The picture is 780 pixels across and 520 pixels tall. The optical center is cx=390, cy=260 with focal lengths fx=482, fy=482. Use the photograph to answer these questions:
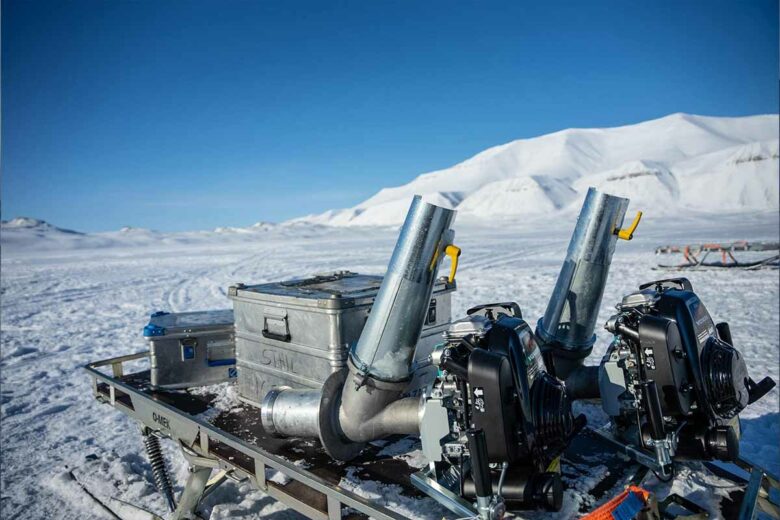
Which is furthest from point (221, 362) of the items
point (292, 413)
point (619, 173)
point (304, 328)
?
point (619, 173)

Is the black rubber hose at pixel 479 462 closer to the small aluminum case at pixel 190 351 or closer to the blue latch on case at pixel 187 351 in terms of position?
the small aluminum case at pixel 190 351

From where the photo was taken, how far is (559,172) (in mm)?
88312

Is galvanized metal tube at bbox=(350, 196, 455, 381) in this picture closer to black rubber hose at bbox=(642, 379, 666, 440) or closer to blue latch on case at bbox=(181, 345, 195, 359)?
black rubber hose at bbox=(642, 379, 666, 440)

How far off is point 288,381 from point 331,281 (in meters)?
0.84

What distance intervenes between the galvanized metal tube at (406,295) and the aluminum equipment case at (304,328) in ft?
1.40

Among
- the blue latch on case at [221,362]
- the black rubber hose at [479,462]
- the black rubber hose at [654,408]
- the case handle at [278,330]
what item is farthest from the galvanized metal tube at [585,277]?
the blue latch on case at [221,362]

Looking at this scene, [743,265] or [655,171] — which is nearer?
[743,265]

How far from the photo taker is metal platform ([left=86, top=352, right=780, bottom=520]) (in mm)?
2254

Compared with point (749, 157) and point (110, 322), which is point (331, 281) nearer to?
point (110, 322)

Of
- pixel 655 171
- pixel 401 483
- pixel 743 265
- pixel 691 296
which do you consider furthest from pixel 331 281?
pixel 655 171

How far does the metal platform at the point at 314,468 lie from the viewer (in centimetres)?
225

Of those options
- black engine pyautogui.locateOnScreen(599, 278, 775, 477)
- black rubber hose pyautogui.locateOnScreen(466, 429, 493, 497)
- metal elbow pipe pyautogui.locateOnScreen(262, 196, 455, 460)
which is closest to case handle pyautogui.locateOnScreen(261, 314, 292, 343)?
metal elbow pipe pyautogui.locateOnScreen(262, 196, 455, 460)

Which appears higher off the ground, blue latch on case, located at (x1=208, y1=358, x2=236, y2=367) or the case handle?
the case handle

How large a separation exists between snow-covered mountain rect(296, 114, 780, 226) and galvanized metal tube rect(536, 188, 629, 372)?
51181mm
